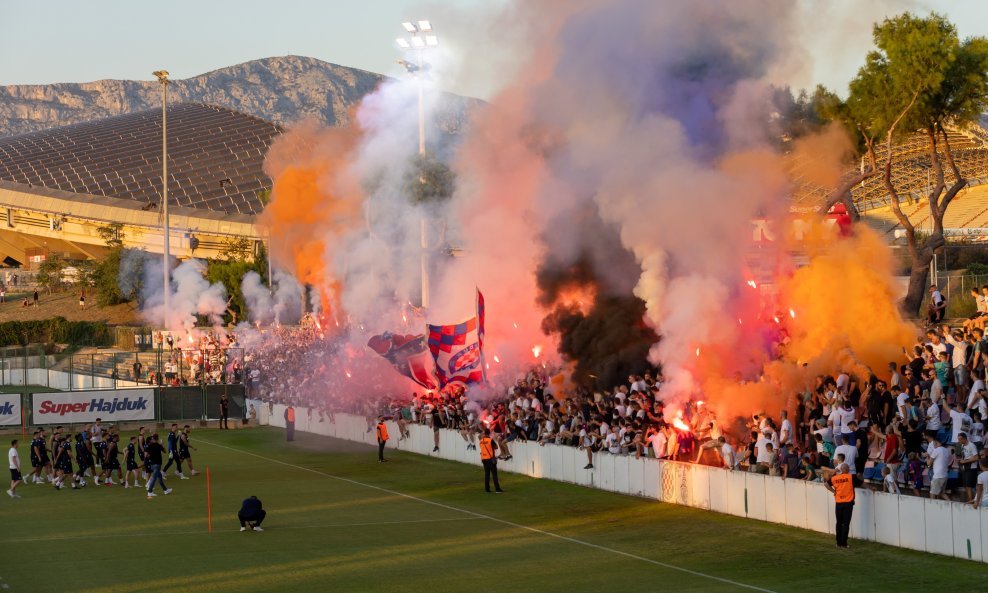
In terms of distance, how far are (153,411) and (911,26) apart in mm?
31463

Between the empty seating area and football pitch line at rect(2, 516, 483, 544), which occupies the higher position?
the empty seating area

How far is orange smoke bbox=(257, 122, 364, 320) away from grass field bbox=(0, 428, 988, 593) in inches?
946

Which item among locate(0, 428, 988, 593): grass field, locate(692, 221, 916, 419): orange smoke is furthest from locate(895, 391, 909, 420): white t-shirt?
locate(692, 221, 916, 419): orange smoke

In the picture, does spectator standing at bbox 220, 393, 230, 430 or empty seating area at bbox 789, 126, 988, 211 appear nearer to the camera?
spectator standing at bbox 220, 393, 230, 430

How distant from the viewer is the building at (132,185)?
110 m

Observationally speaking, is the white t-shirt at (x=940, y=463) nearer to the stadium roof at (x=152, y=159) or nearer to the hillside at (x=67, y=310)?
the hillside at (x=67, y=310)

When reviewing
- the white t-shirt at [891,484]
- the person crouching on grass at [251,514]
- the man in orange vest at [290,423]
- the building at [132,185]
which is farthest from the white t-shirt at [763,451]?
the building at [132,185]

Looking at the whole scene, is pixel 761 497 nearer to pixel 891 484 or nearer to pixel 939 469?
pixel 891 484

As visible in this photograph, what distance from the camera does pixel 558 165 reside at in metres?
36.8

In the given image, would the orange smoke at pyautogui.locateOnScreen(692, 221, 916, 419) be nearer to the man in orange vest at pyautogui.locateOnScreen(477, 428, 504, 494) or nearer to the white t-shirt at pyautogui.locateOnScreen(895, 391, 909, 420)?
the white t-shirt at pyautogui.locateOnScreen(895, 391, 909, 420)

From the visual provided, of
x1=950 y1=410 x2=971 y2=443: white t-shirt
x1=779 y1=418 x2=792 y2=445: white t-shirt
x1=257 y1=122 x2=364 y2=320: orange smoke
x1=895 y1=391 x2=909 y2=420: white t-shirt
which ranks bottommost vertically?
x1=779 y1=418 x2=792 y2=445: white t-shirt

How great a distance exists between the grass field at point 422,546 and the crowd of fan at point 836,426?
124cm

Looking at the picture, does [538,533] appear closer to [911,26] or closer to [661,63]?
[661,63]

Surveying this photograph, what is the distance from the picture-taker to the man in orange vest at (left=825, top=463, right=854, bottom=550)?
67.0 feet
